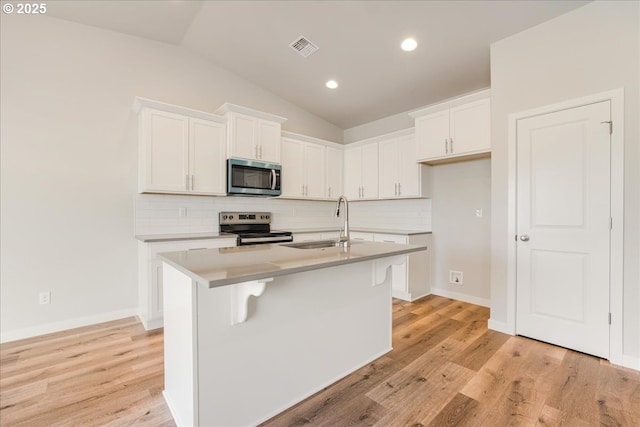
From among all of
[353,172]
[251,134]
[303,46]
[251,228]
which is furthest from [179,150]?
[353,172]

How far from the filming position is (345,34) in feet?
9.95

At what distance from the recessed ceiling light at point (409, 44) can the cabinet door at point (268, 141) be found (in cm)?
182

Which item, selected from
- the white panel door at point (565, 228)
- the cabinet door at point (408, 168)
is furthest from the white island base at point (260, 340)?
the cabinet door at point (408, 168)

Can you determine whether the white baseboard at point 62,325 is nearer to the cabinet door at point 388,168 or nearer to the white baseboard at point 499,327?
the cabinet door at point 388,168

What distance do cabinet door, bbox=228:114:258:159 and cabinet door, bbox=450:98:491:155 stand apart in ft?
8.02

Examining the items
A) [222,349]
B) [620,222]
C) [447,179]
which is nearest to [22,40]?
[222,349]

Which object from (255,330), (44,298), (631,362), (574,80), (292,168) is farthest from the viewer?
(292,168)

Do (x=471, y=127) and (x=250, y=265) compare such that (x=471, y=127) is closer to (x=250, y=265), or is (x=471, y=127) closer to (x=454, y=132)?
(x=454, y=132)

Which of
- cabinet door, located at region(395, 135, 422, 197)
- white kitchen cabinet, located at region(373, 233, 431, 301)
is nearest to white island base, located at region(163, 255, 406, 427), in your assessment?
white kitchen cabinet, located at region(373, 233, 431, 301)

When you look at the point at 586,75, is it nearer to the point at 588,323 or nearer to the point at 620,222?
the point at 620,222

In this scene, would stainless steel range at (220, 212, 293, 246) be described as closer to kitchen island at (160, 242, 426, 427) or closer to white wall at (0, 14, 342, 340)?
white wall at (0, 14, 342, 340)

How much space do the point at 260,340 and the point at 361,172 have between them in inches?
140

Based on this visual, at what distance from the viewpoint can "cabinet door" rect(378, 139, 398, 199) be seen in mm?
4211

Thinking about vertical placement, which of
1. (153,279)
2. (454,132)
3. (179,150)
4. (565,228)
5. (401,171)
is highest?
(454,132)
